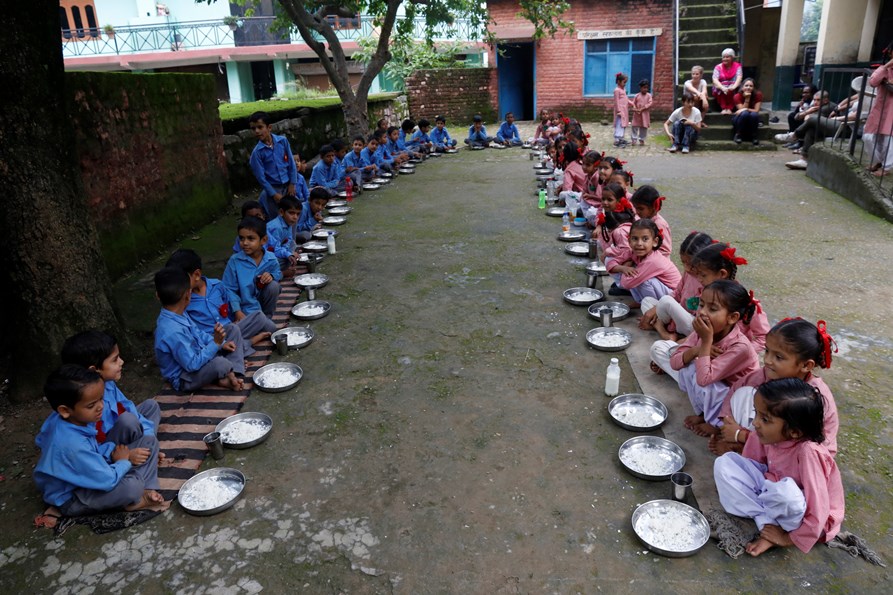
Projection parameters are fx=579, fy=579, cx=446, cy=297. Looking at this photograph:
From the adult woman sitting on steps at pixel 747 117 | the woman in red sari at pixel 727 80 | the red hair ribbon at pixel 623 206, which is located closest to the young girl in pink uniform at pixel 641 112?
the woman in red sari at pixel 727 80

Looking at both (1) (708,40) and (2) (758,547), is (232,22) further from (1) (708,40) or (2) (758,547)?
(2) (758,547)

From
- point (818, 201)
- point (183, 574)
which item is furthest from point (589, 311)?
point (818, 201)

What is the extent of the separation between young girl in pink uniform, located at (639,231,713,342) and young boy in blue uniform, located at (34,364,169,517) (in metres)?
3.29

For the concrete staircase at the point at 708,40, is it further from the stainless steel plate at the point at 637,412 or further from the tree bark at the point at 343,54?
the stainless steel plate at the point at 637,412

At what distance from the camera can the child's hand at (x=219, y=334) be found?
4.01 meters

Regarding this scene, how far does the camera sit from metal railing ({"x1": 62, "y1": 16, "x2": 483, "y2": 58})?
21.9 metres

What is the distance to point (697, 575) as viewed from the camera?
8.17ft

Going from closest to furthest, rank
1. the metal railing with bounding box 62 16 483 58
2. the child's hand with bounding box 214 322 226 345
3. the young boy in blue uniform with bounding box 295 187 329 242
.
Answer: the child's hand with bounding box 214 322 226 345 → the young boy in blue uniform with bounding box 295 187 329 242 → the metal railing with bounding box 62 16 483 58

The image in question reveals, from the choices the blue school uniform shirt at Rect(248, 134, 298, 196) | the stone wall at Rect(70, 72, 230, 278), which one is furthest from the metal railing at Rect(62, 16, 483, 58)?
Answer: the blue school uniform shirt at Rect(248, 134, 298, 196)

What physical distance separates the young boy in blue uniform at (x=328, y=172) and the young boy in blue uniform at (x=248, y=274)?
14.9ft

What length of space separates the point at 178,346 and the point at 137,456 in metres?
0.95

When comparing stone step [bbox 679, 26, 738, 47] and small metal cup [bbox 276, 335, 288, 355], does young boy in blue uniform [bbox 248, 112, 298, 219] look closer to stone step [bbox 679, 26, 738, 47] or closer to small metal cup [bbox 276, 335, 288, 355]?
small metal cup [bbox 276, 335, 288, 355]

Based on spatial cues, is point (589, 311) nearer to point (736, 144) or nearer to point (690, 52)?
point (736, 144)

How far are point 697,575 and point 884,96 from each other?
318 inches
